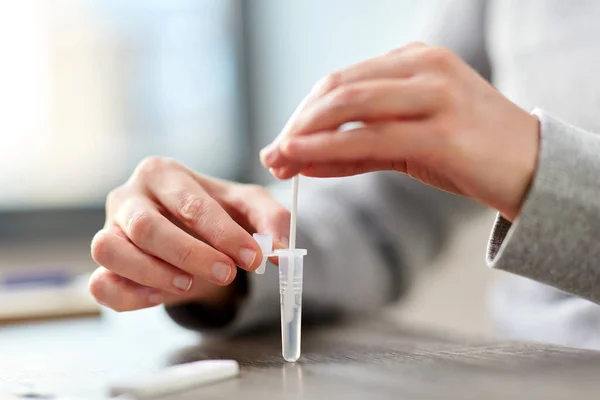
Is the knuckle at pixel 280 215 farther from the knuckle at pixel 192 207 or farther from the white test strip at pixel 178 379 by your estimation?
the white test strip at pixel 178 379

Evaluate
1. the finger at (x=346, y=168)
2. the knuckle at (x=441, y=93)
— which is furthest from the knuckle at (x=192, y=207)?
the knuckle at (x=441, y=93)

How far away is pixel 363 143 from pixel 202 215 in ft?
0.56

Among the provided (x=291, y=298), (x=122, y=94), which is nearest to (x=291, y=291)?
(x=291, y=298)

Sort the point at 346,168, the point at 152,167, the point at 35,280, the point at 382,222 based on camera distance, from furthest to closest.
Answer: the point at 35,280 → the point at 382,222 → the point at 152,167 → the point at 346,168

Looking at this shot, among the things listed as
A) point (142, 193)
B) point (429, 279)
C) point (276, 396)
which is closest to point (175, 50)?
point (429, 279)

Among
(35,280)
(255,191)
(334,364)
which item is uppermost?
(255,191)

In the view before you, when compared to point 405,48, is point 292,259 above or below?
below

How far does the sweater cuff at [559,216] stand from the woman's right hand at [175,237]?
198 millimetres

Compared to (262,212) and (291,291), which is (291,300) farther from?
(262,212)

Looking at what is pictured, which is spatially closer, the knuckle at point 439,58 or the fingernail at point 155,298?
the knuckle at point 439,58

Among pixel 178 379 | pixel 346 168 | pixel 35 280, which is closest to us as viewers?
pixel 178 379

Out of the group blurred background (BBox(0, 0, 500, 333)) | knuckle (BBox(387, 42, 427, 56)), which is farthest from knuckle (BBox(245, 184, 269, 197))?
blurred background (BBox(0, 0, 500, 333))

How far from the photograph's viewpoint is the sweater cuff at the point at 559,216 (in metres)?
0.48

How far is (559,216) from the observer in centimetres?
49
